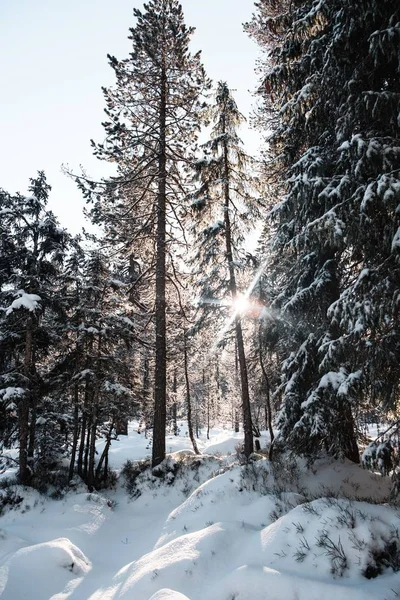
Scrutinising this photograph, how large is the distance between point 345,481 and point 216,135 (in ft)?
43.1

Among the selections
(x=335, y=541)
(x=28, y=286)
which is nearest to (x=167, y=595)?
(x=335, y=541)

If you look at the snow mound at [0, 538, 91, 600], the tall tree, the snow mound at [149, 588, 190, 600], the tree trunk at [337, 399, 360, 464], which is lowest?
the snow mound at [0, 538, 91, 600]

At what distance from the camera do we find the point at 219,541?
5863 mm

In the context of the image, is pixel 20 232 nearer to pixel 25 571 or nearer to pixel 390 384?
pixel 25 571

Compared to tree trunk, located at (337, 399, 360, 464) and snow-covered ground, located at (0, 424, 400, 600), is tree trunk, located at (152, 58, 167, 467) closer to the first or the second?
snow-covered ground, located at (0, 424, 400, 600)

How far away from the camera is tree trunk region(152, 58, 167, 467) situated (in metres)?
12.9

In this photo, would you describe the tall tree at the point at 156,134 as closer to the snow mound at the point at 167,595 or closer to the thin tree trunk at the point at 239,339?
the thin tree trunk at the point at 239,339

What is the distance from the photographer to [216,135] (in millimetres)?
13922

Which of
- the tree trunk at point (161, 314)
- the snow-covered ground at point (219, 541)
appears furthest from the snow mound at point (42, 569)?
the tree trunk at point (161, 314)

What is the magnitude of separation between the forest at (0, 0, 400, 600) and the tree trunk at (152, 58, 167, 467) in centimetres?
6

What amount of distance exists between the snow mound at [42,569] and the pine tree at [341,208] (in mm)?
5474

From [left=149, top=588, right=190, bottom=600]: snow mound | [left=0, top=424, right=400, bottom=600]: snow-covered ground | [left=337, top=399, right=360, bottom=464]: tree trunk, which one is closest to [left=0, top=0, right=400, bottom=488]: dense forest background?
[left=337, top=399, right=360, bottom=464]: tree trunk

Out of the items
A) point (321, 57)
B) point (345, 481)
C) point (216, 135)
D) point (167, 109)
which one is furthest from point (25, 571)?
point (167, 109)

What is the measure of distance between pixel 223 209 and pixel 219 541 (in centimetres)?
1109
